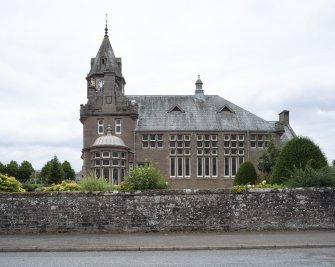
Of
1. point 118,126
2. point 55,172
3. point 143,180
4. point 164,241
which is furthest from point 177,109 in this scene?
point 164,241

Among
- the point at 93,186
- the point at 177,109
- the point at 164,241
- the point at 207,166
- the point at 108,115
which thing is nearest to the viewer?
the point at 164,241

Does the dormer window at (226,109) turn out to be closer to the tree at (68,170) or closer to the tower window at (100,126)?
the tower window at (100,126)

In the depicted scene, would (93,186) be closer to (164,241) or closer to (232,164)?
(164,241)

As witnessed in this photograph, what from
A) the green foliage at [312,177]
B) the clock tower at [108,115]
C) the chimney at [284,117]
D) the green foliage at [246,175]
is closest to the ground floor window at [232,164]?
the chimney at [284,117]

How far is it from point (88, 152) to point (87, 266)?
→ 4010 cm

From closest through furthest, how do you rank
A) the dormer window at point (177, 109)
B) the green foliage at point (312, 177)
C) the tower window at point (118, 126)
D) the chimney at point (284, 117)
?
1. the green foliage at point (312, 177)
2. the tower window at point (118, 126)
3. the dormer window at point (177, 109)
4. the chimney at point (284, 117)

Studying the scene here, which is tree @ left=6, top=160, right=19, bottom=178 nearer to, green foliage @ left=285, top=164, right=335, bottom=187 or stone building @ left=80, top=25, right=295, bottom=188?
stone building @ left=80, top=25, right=295, bottom=188

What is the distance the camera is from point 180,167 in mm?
52562

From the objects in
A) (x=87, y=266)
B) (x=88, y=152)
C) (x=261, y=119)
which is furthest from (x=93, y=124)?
(x=87, y=266)

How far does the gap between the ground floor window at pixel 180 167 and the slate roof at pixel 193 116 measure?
320cm

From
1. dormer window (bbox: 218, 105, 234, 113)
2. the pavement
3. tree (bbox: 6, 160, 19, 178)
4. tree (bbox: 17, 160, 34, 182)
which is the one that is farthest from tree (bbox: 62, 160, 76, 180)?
the pavement

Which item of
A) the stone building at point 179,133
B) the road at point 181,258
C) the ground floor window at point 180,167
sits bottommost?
the road at point 181,258

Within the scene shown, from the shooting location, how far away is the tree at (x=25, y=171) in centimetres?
7996

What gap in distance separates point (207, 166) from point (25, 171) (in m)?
38.9
